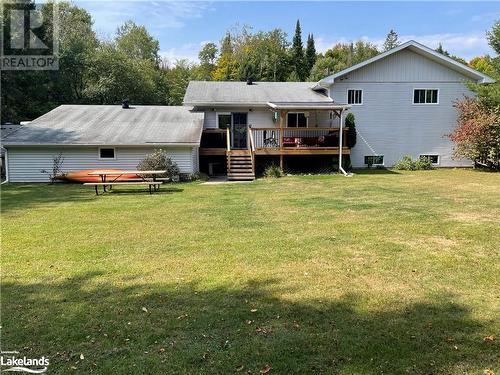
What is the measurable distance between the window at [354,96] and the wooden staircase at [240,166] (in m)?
5.79

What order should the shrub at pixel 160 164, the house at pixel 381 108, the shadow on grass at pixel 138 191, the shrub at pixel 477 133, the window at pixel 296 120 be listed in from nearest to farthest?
the shadow on grass at pixel 138 191, the shrub at pixel 160 164, the shrub at pixel 477 133, the house at pixel 381 108, the window at pixel 296 120

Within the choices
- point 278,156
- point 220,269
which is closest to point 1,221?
point 220,269

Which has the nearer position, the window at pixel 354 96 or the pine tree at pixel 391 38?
the window at pixel 354 96

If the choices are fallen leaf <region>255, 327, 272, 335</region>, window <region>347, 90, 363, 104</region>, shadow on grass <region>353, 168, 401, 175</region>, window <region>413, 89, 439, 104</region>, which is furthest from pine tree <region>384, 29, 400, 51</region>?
fallen leaf <region>255, 327, 272, 335</region>

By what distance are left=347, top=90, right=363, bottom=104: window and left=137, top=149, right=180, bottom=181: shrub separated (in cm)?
940

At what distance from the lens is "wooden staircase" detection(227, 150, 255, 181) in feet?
55.0

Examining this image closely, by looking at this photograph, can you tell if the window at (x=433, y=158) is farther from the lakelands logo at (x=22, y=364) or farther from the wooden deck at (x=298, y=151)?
the lakelands logo at (x=22, y=364)

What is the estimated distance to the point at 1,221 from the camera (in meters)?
8.83

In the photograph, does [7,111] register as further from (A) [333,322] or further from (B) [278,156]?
(A) [333,322]

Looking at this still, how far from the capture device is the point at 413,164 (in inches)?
757

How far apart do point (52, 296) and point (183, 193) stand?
8.45m

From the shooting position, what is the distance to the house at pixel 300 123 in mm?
17172

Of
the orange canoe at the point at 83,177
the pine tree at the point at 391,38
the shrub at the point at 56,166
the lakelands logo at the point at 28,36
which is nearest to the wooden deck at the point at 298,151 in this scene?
the orange canoe at the point at 83,177

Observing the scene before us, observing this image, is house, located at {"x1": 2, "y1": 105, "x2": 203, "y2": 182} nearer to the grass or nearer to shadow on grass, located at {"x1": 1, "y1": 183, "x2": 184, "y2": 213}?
shadow on grass, located at {"x1": 1, "y1": 183, "x2": 184, "y2": 213}
